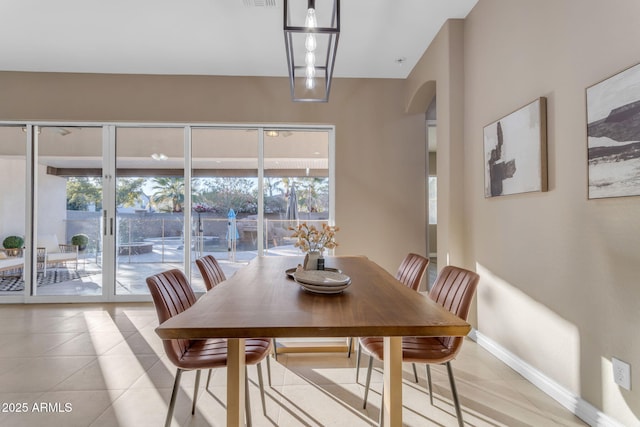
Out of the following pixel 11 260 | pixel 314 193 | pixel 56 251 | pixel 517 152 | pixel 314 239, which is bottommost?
pixel 11 260

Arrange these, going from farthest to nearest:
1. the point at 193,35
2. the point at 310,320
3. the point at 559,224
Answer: the point at 193,35 → the point at 559,224 → the point at 310,320

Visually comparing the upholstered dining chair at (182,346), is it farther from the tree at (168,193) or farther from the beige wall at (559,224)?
the tree at (168,193)

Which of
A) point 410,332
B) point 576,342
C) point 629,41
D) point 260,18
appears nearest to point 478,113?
point 629,41

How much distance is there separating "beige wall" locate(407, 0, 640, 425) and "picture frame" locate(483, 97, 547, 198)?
6cm

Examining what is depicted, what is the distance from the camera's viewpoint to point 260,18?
3.09m

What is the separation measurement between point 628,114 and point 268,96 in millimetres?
3699

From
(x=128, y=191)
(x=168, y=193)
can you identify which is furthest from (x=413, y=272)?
(x=128, y=191)

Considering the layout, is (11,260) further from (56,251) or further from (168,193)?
(168,193)

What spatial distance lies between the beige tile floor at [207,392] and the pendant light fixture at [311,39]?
2.23 meters

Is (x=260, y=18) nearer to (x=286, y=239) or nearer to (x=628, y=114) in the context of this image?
(x=286, y=239)

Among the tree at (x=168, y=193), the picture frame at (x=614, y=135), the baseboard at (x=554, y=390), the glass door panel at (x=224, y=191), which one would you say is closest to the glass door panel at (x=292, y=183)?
the glass door panel at (x=224, y=191)

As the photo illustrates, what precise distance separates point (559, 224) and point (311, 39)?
6.51ft

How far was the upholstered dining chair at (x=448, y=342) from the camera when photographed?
162 cm

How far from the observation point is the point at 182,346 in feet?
5.40
